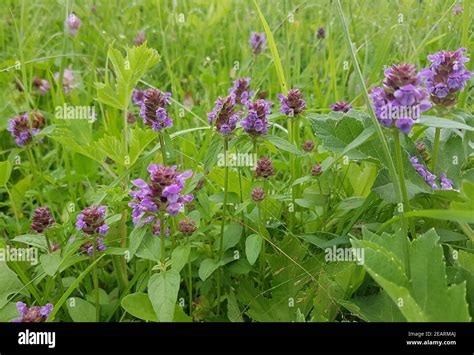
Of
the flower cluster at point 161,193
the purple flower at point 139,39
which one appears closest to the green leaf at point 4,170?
the flower cluster at point 161,193

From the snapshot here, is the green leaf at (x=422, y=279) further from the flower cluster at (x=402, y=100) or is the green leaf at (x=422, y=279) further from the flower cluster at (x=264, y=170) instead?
the flower cluster at (x=264, y=170)

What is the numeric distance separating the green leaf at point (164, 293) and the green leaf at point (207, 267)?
0.15 m

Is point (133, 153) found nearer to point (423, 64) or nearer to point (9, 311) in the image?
point (9, 311)

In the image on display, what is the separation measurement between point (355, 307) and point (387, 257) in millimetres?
185

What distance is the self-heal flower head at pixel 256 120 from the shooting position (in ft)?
4.20

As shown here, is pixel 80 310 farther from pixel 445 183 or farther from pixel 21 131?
pixel 445 183

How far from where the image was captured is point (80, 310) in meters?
1.25

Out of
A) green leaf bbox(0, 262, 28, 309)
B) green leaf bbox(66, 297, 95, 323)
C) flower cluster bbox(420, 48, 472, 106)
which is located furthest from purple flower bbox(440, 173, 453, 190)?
green leaf bbox(0, 262, 28, 309)

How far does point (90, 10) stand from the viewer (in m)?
2.78

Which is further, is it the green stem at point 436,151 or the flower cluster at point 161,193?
the green stem at point 436,151

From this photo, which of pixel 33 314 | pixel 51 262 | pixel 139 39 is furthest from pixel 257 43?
pixel 33 314

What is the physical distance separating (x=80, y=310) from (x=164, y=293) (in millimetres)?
289

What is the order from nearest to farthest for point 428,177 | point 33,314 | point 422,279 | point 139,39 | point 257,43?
1. point 422,279
2. point 33,314
3. point 428,177
4. point 257,43
5. point 139,39
